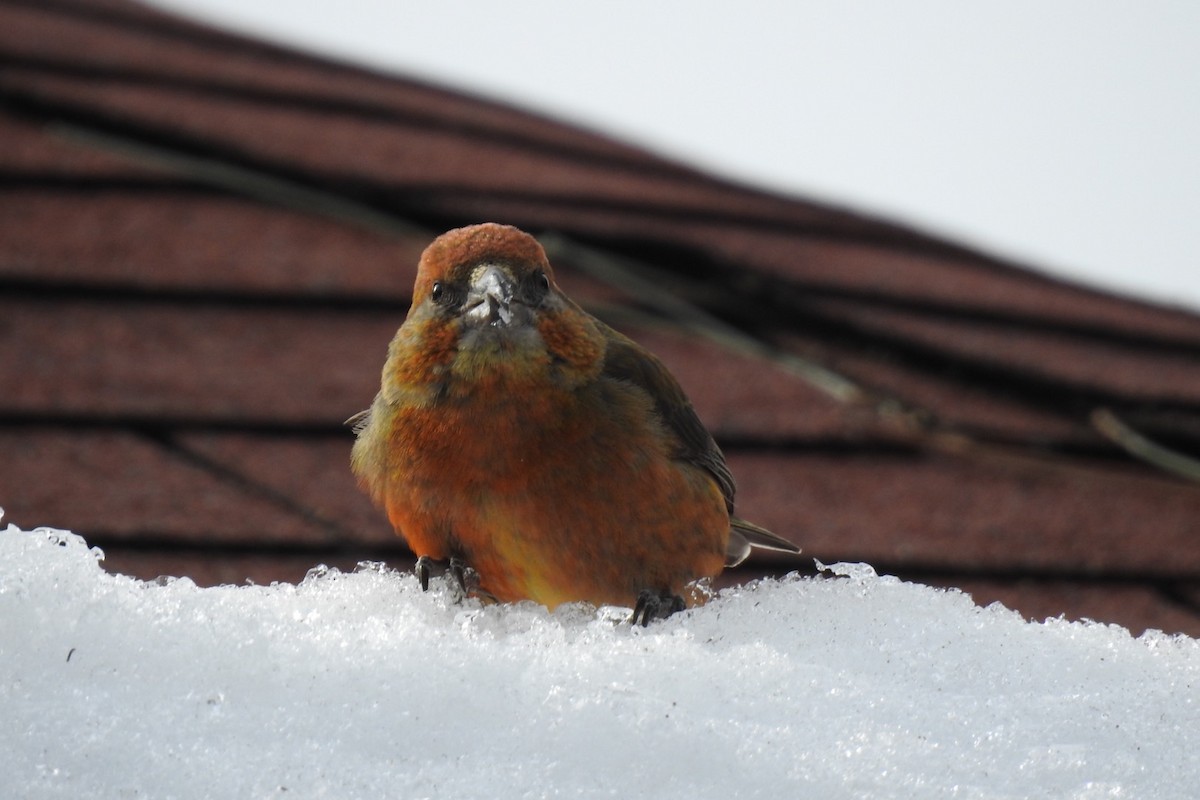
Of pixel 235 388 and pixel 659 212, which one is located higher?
pixel 659 212

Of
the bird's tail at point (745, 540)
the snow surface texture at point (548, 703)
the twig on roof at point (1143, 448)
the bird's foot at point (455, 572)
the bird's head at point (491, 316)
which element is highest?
the bird's head at point (491, 316)

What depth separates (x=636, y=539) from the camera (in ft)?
7.80

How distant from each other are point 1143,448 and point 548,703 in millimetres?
2802

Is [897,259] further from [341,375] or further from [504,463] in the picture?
[504,463]

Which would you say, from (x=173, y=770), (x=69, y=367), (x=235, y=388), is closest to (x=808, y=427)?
(x=235, y=388)

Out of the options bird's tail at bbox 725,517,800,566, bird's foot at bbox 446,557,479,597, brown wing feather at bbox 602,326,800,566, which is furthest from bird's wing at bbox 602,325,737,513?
bird's foot at bbox 446,557,479,597

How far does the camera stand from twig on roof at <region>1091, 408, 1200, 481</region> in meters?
3.83

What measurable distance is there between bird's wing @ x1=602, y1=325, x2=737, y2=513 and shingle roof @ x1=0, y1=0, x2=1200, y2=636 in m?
0.62

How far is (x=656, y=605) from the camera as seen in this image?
2.37 metres

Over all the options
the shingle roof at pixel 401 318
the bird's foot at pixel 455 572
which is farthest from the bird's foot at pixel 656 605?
the shingle roof at pixel 401 318

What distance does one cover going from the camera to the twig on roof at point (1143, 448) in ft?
12.6

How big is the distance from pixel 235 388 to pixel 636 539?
65.5 inches

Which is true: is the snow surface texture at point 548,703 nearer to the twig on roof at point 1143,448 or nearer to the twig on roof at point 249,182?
the twig on roof at point 1143,448

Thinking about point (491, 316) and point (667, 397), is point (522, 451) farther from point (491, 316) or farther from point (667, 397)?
point (667, 397)
